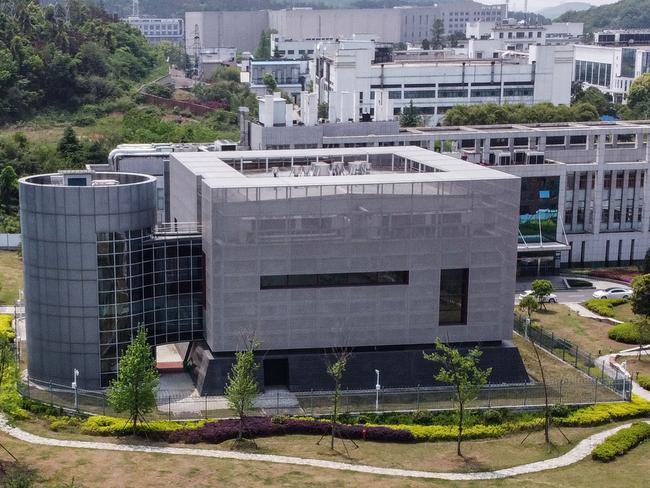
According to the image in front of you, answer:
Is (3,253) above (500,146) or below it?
below

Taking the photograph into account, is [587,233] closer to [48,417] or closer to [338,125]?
[338,125]

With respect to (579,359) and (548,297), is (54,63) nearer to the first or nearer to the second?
(548,297)

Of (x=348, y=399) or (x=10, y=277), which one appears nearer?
(x=348, y=399)

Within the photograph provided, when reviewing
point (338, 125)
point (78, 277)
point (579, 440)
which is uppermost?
point (338, 125)

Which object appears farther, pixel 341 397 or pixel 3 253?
pixel 3 253

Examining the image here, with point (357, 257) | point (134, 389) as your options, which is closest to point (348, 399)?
point (357, 257)

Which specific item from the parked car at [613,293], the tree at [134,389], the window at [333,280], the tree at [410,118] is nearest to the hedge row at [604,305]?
the parked car at [613,293]

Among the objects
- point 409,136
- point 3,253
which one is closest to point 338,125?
point 409,136
